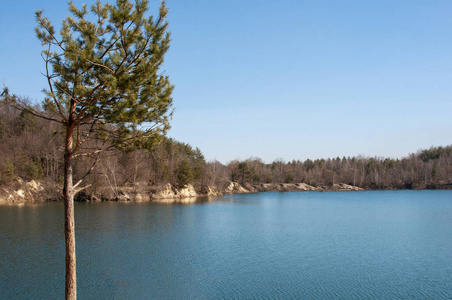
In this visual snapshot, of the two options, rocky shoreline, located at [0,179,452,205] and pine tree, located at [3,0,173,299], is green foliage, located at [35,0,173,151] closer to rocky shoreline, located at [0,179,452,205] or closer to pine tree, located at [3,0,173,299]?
pine tree, located at [3,0,173,299]

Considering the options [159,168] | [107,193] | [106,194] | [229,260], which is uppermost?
[159,168]

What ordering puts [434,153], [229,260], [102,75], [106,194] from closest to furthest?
[102,75], [229,260], [106,194], [434,153]

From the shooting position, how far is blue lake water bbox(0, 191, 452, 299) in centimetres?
1350

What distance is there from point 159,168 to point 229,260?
45.5 metres

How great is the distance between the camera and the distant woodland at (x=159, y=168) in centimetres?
5056

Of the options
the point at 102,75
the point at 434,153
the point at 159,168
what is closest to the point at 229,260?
the point at 102,75

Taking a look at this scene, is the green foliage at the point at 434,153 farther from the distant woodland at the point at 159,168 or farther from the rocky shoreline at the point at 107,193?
the rocky shoreline at the point at 107,193

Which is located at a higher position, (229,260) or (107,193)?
(107,193)

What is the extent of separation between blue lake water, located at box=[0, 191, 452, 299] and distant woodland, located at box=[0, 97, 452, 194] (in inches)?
244

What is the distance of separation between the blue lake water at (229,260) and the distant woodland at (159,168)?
6.20 metres

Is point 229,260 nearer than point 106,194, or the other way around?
point 229,260

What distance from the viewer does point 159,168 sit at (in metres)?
61.6

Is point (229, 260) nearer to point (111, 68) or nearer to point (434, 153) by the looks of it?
point (111, 68)

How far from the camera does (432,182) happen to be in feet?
320
